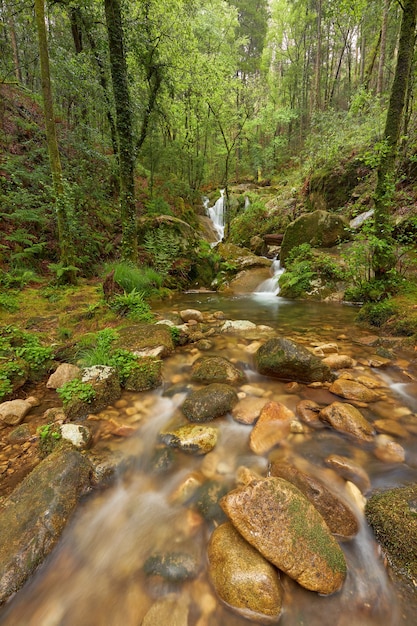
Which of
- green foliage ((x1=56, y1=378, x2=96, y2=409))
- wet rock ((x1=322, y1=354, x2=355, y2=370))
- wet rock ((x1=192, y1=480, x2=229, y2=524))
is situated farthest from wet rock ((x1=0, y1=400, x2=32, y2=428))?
wet rock ((x1=322, y1=354, x2=355, y2=370))

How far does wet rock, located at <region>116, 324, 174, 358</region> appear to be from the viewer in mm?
4289

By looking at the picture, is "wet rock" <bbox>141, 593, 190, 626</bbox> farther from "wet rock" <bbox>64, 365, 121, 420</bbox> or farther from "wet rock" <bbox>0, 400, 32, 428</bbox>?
"wet rock" <bbox>0, 400, 32, 428</bbox>

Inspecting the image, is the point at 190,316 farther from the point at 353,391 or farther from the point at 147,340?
the point at 353,391

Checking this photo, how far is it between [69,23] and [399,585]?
17.3m

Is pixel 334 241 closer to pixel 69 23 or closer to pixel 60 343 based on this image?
pixel 60 343

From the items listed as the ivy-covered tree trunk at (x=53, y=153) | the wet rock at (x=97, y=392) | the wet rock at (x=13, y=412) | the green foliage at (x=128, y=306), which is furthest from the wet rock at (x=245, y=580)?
the ivy-covered tree trunk at (x=53, y=153)

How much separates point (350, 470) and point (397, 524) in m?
0.58

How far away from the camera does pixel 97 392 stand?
3.31m

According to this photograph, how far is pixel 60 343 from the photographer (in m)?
4.65

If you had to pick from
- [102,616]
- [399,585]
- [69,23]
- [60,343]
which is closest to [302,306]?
[60,343]

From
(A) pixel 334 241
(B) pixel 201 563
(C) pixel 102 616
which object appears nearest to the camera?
(C) pixel 102 616

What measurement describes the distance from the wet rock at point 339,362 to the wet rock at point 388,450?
A: 132 centimetres

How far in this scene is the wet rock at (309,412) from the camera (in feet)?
9.90

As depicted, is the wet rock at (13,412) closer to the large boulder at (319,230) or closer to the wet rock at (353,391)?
the wet rock at (353,391)
